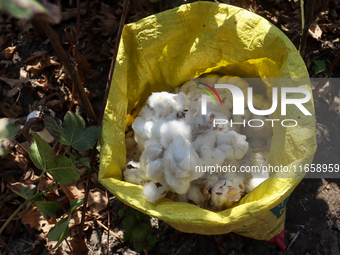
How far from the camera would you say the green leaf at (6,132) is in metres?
0.63

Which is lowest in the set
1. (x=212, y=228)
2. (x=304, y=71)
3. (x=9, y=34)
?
(x=212, y=228)

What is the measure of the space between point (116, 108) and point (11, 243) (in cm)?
90

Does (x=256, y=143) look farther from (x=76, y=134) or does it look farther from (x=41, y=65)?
(x=41, y=65)

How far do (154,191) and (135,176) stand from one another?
0.17 m

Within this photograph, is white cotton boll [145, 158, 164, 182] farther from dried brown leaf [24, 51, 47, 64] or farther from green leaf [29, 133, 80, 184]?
dried brown leaf [24, 51, 47, 64]

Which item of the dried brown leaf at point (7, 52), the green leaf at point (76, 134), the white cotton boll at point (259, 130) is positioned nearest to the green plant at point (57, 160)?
the green leaf at point (76, 134)

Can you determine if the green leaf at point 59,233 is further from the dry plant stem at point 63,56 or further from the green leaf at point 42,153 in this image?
the dry plant stem at point 63,56

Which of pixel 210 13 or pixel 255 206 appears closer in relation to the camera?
pixel 255 206

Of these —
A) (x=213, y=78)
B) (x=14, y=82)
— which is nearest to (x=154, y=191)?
(x=213, y=78)

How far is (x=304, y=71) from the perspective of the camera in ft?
3.23

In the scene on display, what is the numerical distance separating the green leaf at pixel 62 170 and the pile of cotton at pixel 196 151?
273mm

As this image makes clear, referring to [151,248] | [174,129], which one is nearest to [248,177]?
[174,129]

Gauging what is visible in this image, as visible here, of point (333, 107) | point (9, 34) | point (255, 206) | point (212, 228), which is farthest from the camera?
point (9, 34)

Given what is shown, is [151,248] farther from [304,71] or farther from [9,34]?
[9,34]
